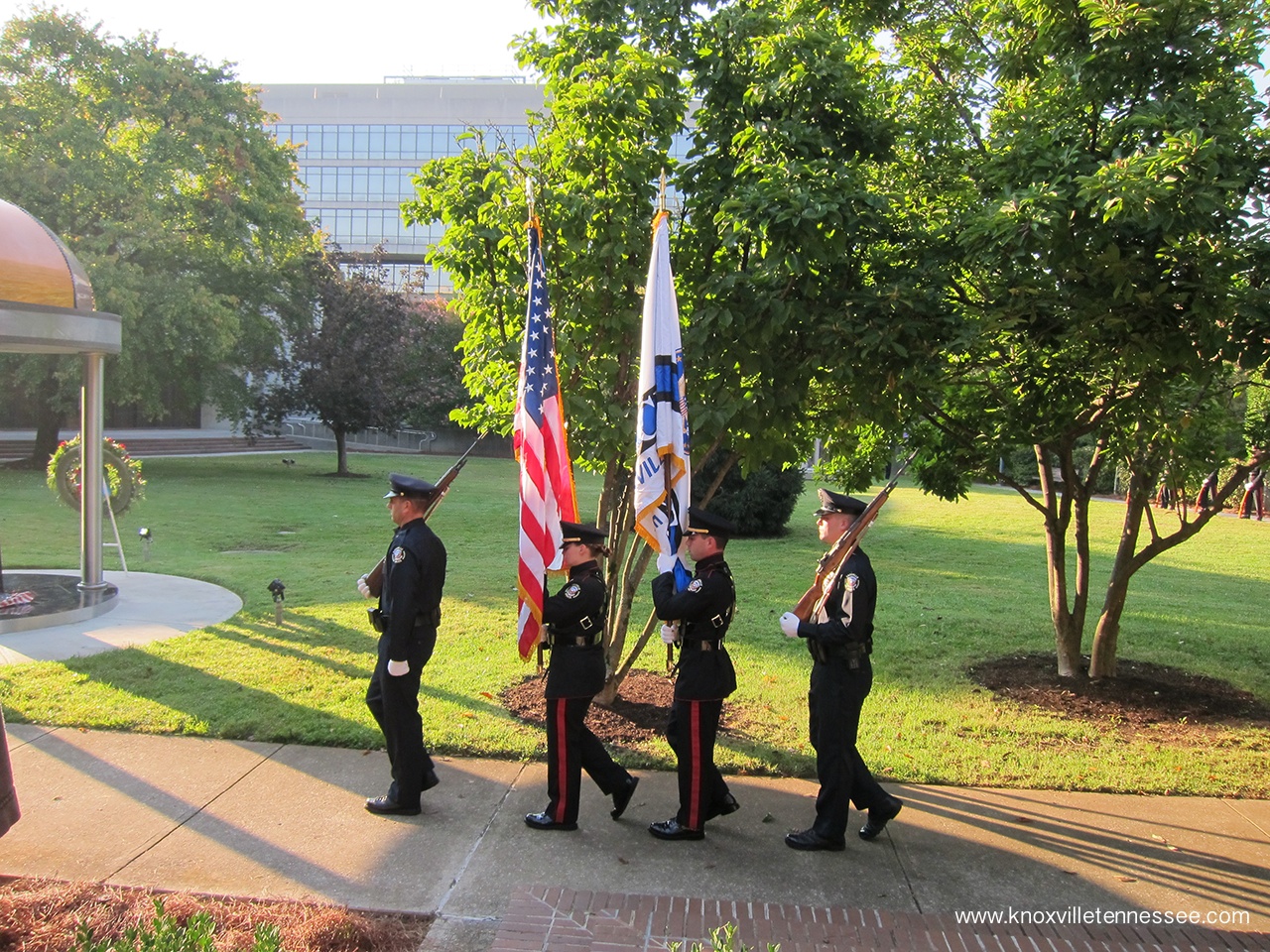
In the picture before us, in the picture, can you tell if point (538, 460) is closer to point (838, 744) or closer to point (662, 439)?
point (662, 439)

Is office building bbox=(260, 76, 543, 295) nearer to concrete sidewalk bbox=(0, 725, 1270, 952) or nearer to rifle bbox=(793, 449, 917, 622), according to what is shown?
concrete sidewalk bbox=(0, 725, 1270, 952)

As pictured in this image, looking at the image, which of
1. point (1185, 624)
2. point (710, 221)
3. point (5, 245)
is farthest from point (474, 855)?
point (1185, 624)

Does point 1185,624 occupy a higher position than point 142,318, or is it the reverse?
point 142,318

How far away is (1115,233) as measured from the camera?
17.8 feet

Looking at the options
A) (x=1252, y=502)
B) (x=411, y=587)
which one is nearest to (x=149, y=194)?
(x=411, y=587)

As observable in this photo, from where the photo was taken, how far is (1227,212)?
509cm

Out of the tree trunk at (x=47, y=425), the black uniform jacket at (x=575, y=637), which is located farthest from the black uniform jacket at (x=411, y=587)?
the tree trunk at (x=47, y=425)

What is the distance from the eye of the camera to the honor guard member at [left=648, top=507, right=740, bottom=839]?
5.23 m

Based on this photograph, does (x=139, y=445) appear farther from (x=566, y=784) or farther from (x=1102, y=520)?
(x=566, y=784)

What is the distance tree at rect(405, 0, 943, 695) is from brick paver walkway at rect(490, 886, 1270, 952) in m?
2.92

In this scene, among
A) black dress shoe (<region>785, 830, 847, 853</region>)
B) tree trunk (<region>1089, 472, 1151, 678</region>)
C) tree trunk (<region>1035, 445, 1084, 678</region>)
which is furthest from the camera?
tree trunk (<region>1035, 445, 1084, 678</region>)

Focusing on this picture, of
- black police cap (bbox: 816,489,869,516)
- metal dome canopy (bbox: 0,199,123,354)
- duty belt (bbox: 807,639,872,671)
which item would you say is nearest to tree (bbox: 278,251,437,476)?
metal dome canopy (bbox: 0,199,123,354)

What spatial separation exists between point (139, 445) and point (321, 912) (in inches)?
1459

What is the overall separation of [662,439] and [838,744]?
1.93 metres
